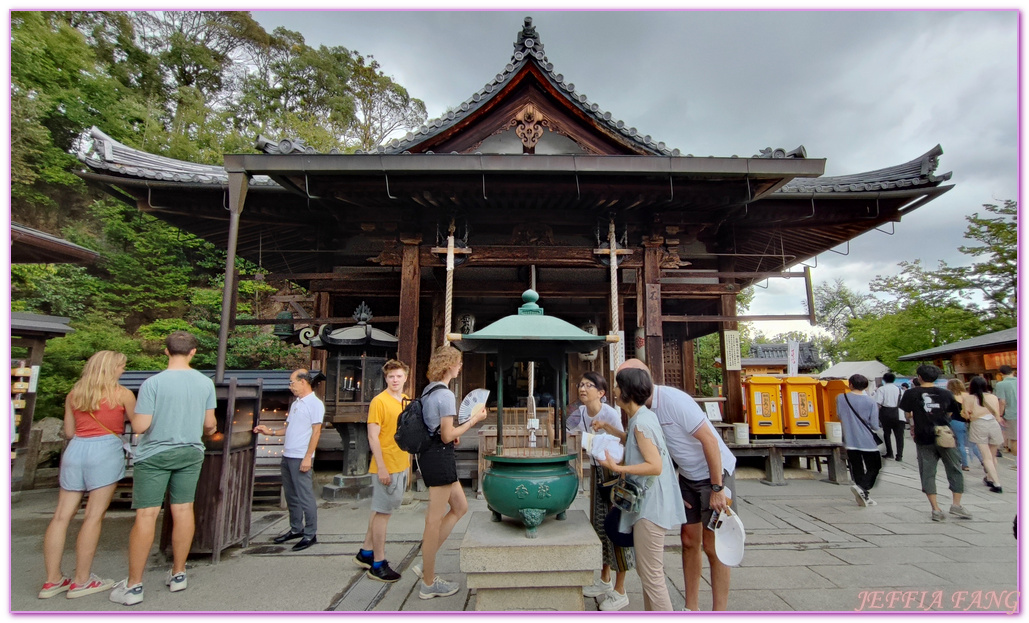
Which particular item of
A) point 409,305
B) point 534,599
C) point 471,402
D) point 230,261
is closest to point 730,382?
point 409,305

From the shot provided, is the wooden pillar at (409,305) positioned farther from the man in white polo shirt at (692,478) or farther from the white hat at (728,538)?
the white hat at (728,538)

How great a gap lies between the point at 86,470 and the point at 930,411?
26.6 ft

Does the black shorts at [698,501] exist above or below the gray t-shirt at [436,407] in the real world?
below

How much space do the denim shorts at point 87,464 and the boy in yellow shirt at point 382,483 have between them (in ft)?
5.97

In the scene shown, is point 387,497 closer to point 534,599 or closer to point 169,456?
point 534,599

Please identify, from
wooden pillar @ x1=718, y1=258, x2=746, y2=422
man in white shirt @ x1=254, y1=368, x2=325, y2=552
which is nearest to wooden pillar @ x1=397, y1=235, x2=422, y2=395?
man in white shirt @ x1=254, y1=368, x2=325, y2=552

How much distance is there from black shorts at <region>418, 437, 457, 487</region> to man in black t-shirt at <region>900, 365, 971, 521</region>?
17.7 feet

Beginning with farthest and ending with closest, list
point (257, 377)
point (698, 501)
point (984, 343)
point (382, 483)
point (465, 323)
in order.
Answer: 1. point (984, 343)
2. point (465, 323)
3. point (257, 377)
4. point (382, 483)
5. point (698, 501)

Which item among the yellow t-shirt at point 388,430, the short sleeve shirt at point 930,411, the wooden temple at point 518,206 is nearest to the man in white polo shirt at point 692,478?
the yellow t-shirt at point 388,430

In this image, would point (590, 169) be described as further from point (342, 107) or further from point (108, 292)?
point (342, 107)

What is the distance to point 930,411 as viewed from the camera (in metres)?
5.45

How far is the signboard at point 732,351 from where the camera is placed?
9195mm

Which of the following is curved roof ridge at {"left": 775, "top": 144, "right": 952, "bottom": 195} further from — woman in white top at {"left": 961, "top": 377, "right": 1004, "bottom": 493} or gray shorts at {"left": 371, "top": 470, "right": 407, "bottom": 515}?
gray shorts at {"left": 371, "top": 470, "right": 407, "bottom": 515}

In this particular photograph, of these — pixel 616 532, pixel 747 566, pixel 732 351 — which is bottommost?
pixel 747 566
